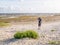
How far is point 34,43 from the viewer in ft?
66.1

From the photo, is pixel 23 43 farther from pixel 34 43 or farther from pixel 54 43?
pixel 54 43

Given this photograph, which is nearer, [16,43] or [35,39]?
[16,43]

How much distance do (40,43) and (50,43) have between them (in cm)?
89

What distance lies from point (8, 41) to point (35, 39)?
264cm

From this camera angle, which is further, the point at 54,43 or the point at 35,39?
the point at 35,39

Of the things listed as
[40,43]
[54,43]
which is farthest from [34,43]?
[54,43]

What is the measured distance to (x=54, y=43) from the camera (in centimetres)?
1992

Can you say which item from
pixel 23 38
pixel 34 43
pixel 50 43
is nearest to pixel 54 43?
pixel 50 43

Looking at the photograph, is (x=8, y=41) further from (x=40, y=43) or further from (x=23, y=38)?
(x=40, y=43)

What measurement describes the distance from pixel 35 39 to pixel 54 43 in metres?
2.49

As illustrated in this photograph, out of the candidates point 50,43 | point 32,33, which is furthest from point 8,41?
point 50,43

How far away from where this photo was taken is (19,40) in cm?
2094

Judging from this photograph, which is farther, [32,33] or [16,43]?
[32,33]

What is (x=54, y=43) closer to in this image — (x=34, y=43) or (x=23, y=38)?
(x=34, y=43)
